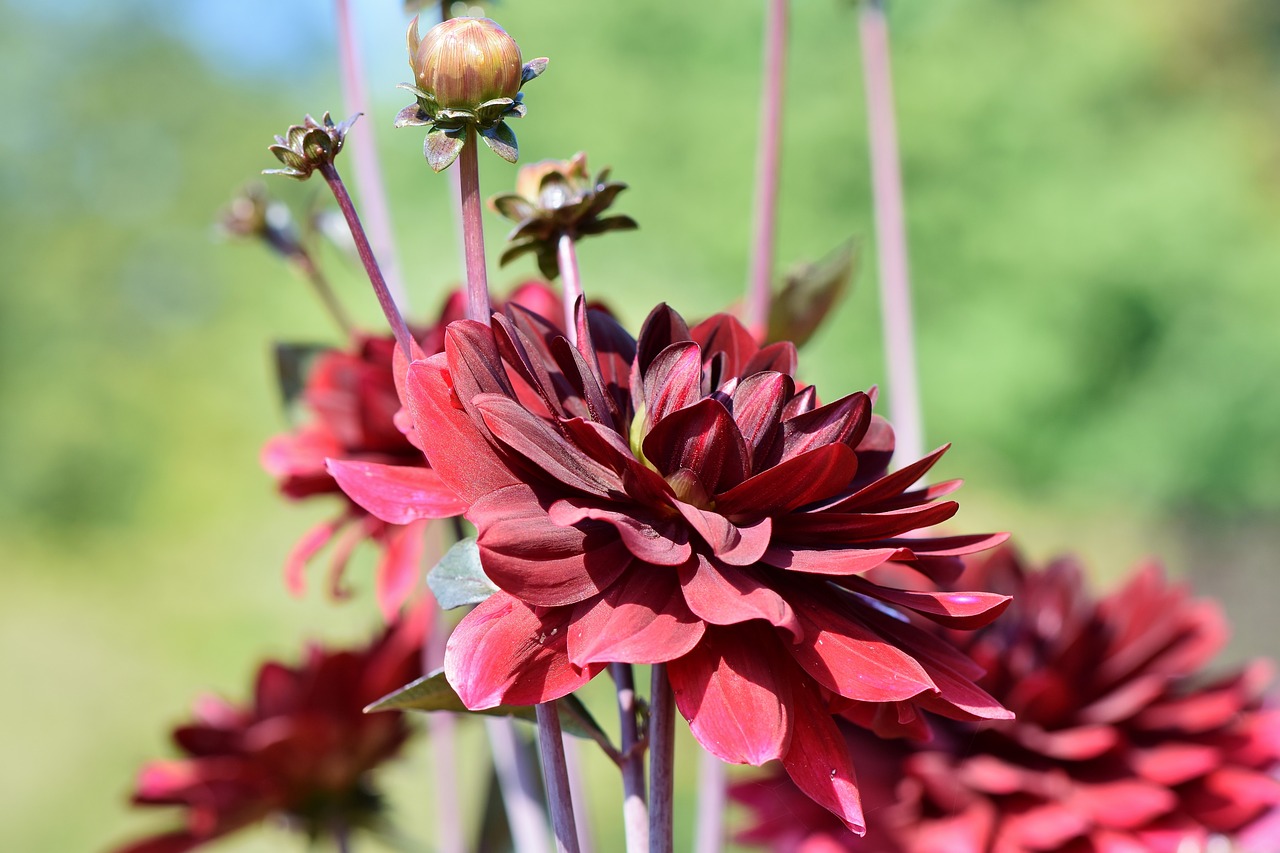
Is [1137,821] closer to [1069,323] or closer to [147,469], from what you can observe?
[1069,323]

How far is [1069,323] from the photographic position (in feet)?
9.36

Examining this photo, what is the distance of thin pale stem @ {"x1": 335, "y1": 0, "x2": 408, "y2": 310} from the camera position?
0.50 meters

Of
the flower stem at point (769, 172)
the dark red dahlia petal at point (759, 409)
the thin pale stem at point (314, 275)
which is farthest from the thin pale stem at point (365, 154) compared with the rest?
the dark red dahlia petal at point (759, 409)

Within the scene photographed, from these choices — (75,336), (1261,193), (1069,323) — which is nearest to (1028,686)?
(1069,323)

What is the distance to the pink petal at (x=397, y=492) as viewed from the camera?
272 millimetres

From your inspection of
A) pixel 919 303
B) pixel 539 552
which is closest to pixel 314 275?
pixel 539 552

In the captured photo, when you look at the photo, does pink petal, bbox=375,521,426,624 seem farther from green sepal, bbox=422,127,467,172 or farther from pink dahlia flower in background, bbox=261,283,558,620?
green sepal, bbox=422,127,467,172

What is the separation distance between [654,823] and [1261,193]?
3341 mm

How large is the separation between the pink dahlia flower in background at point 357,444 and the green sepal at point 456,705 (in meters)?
0.18


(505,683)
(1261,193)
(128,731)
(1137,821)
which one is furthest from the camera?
(1261,193)

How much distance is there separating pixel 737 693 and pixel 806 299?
0.23 meters

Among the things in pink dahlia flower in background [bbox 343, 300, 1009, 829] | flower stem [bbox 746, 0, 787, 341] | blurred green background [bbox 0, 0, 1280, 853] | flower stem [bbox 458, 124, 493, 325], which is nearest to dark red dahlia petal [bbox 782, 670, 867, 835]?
pink dahlia flower in background [bbox 343, 300, 1009, 829]

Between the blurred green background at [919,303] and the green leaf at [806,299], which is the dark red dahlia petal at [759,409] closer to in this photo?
the green leaf at [806,299]

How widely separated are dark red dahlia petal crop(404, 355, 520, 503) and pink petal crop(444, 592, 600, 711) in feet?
0.08
